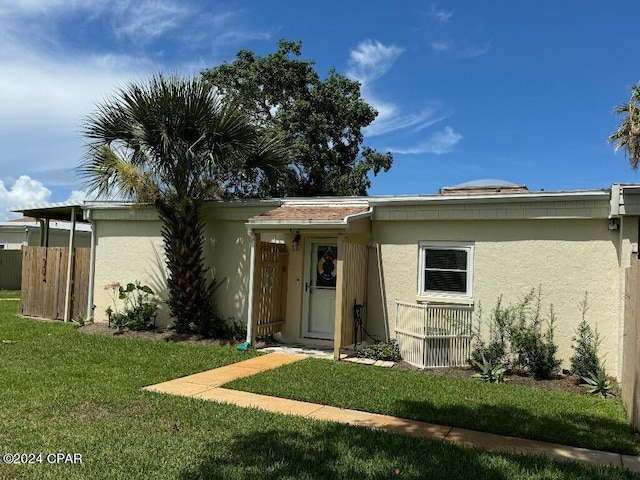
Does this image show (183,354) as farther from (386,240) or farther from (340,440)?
(340,440)

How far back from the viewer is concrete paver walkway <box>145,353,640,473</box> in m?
4.71

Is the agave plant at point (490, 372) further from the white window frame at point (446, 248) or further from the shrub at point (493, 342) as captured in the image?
the white window frame at point (446, 248)

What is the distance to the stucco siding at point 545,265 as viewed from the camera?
8.10 metres

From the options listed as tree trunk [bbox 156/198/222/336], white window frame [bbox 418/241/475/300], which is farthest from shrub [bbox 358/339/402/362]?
tree trunk [bbox 156/198/222/336]

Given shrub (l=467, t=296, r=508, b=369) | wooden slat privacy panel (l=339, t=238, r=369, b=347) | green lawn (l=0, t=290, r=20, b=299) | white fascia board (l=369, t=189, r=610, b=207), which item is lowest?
green lawn (l=0, t=290, r=20, b=299)

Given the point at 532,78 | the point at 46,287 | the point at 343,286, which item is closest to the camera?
the point at 343,286

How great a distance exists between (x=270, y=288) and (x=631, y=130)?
18445 millimetres

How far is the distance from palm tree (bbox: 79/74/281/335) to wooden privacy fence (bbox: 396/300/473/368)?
15.2 ft

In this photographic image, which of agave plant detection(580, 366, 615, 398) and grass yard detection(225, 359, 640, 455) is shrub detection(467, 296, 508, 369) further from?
agave plant detection(580, 366, 615, 398)

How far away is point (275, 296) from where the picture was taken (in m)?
10.7

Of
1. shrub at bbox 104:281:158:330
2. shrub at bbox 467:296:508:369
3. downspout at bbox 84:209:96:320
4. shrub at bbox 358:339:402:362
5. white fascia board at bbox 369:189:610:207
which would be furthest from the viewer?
downspout at bbox 84:209:96:320

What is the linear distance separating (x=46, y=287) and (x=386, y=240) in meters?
10.1

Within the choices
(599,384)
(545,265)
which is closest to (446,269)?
(545,265)

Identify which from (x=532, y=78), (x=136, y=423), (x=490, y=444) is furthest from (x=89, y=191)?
(x=532, y=78)
